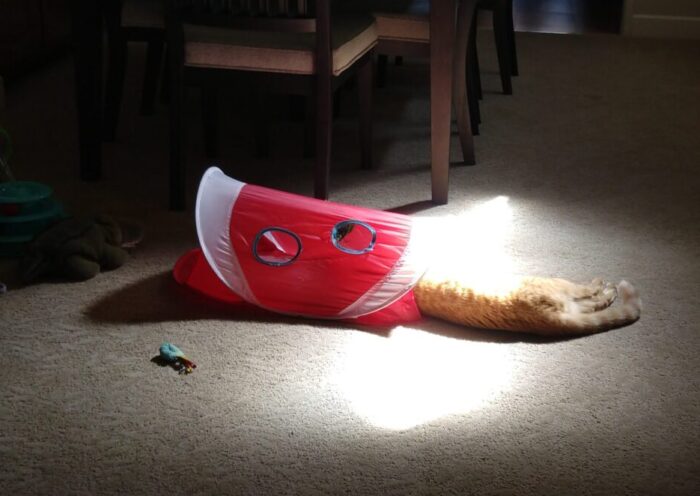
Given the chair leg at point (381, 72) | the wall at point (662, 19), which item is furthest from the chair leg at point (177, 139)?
the wall at point (662, 19)

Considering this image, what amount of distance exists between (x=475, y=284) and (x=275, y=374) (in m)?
0.46

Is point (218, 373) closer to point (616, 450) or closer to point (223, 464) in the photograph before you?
point (223, 464)

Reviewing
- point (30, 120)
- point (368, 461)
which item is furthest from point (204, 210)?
point (30, 120)

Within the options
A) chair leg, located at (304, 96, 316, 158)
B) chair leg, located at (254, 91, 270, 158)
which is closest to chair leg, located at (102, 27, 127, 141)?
chair leg, located at (254, 91, 270, 158)

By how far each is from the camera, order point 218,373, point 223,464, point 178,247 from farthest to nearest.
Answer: point 178,247 → point 218,373 → point 223,464

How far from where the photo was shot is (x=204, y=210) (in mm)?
2004

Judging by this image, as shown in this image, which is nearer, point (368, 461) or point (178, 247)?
point (368, 461)

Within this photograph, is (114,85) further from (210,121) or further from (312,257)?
(312,257)

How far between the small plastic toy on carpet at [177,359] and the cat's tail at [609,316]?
742 millimetres

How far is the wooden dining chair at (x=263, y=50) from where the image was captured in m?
2.29

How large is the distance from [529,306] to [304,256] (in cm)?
46

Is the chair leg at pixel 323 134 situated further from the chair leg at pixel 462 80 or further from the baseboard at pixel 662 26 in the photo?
the baseboard at pixel 662 26

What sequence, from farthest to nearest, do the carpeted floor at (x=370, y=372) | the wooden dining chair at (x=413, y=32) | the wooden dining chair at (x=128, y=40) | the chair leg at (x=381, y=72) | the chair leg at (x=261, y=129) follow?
1. the chair leg at (x=381, y=72)
2. the chair leg at (x=261, y=129)
3. the wooden dining chair at (x=128, y=40)
4. the wooden dining chair at (x=413, y=32)
5. the carpeted floor at (x=370, y=372)

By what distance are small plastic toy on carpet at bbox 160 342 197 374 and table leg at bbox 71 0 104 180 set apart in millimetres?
1077
